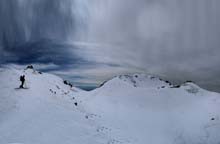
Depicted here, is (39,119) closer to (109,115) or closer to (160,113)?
(109,115)

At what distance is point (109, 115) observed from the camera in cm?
4166

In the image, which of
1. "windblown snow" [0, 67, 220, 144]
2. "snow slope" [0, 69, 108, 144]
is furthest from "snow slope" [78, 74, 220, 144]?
"snow slope" [0, 69, 108, 144]

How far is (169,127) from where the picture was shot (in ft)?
132

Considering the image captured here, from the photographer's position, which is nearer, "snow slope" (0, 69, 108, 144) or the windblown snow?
"snow slope" (0, 69, 108, 144)

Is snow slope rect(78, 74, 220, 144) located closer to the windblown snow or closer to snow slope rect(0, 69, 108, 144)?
the windblown snow

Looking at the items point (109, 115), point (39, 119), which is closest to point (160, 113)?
point (109, 115)

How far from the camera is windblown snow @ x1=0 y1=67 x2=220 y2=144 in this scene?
28.2m

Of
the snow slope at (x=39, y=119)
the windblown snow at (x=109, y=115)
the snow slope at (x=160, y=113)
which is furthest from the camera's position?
the snow slope at (x=160, y=113)

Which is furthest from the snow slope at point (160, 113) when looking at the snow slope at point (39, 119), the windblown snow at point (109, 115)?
the snow slope at point (39, 119)

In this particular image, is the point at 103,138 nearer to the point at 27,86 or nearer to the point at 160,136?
the point at 160,136

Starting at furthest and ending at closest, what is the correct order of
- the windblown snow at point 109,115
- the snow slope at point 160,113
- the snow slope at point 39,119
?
1. the snow slope at point 160,113
2. the windblown snow at point 109,115
3. the snow slope at point 39,119

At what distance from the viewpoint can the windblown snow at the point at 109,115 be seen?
2822 centimetres

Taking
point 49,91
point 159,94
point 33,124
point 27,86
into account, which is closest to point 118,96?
point 159,94

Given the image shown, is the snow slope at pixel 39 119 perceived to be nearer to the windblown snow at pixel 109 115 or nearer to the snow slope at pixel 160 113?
the windblown snow at pixel 109 115
